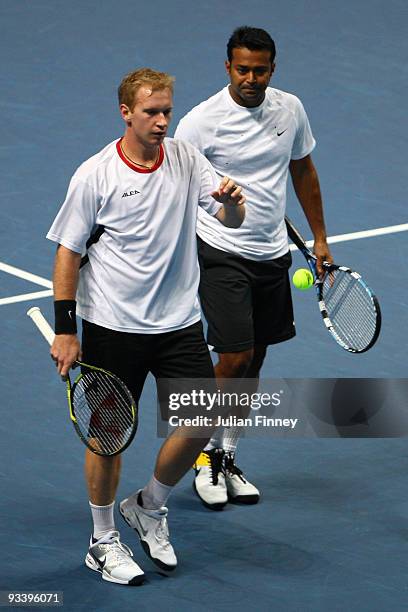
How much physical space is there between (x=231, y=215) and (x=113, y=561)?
1660mm

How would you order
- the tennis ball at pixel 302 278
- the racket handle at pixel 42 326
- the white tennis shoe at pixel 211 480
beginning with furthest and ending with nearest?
1. the tennis ball at pixel 302 278
2. the white tennis shoe at pixel 211 480
3. the racket handle at pixel 42 326

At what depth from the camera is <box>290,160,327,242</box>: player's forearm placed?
8188 millimetres

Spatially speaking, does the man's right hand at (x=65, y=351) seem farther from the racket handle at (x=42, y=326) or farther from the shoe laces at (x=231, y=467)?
the shoe laces at (x=231, y=467)

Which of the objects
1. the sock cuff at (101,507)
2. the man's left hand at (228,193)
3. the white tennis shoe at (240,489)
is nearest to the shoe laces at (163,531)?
the sock cuff at (101,507)

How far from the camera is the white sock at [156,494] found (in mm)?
7383

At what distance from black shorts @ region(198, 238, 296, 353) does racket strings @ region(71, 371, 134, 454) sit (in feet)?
3.29

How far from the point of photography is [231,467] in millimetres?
8156

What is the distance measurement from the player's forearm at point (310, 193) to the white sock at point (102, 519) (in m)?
1.86

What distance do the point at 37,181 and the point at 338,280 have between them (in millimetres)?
4024

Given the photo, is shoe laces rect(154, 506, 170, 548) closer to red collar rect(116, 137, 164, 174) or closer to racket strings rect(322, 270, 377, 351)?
racket strings rect(322, 270, 377, 351)

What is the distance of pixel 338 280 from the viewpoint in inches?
317

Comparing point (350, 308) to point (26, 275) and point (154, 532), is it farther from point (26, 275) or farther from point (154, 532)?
point (26, 275)

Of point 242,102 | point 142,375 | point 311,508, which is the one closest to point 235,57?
point 242,102

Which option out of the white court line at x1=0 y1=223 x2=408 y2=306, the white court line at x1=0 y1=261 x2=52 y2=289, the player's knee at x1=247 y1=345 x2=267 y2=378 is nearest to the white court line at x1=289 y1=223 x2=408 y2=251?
the white court line at x1=0 y1=223 x2=408 y2=306
